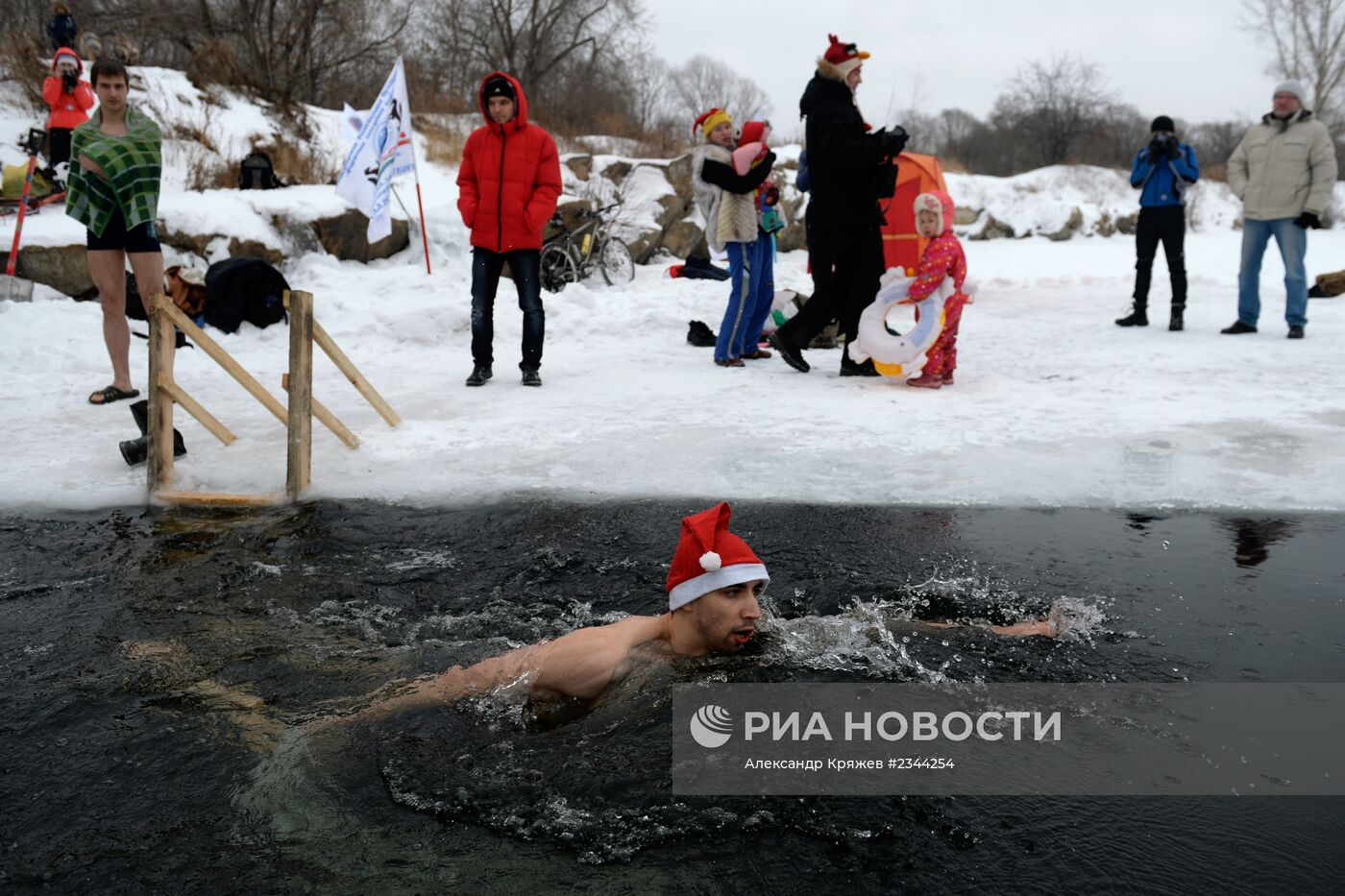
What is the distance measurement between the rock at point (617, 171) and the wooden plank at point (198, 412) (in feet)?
41.8

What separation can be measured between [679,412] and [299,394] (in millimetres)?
2659

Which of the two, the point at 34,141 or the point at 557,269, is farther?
the point at 557,269

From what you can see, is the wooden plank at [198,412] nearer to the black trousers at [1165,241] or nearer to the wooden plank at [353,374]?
the wooden plank at [353,374]

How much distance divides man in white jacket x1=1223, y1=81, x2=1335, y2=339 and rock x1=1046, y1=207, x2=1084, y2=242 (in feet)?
40.5

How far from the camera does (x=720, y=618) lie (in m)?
3.01

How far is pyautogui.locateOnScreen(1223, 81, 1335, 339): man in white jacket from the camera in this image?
865 centimetres

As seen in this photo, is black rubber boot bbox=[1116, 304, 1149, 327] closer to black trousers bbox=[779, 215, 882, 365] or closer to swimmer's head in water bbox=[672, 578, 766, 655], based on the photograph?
black trousers bbox=[779, 215, 882, 365]

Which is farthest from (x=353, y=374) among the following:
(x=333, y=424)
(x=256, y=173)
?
(x=256, y=173)

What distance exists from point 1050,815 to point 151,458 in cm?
457

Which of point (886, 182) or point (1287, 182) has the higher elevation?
point (1287, 182)

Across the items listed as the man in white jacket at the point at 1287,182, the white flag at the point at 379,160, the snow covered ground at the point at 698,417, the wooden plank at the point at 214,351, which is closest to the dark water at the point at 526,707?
the snow covered ground at the point at 698,417

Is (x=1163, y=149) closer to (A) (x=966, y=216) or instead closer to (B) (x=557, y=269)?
(B) (x=557, y=269)

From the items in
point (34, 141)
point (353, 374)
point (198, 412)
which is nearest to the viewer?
point (198, 412)

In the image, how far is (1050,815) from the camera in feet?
7.98
